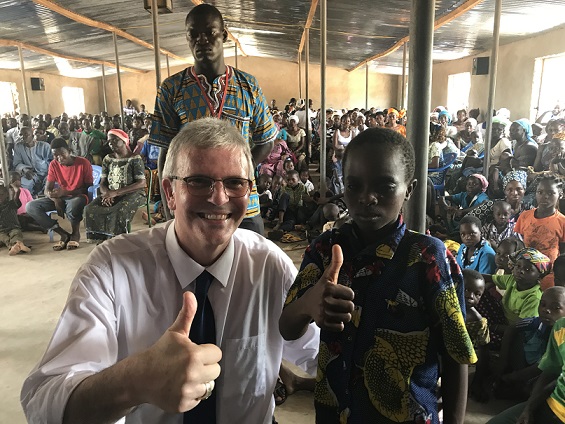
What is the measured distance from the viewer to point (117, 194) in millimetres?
4867

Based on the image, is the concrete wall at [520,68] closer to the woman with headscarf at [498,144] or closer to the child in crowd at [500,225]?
the woman with headscarf at [498,144]

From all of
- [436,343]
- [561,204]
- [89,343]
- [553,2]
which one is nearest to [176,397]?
[89,343]

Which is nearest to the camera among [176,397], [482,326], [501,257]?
[176,397]

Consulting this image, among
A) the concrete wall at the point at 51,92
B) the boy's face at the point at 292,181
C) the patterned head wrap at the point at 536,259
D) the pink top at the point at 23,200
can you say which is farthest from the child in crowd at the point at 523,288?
the concrete wall at the point at 51,92

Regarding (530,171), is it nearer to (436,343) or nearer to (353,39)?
(436,343)

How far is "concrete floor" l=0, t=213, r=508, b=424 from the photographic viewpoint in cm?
244

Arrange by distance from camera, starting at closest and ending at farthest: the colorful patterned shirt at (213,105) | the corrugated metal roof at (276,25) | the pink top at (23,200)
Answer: the colorful patterned shirt at (213,105)
the pink top at (23,200)
the corrugated metal roof at (276,25)

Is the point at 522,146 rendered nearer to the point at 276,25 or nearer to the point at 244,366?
the point at 244,366

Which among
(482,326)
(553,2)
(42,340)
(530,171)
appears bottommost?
(42,340)

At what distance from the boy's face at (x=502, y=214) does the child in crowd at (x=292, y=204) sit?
2924 mm

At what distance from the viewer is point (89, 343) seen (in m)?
1.07

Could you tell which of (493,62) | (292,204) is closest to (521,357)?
(493,62)

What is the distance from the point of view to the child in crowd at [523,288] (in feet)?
8.63

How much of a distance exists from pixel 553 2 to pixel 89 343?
30.5 feet
